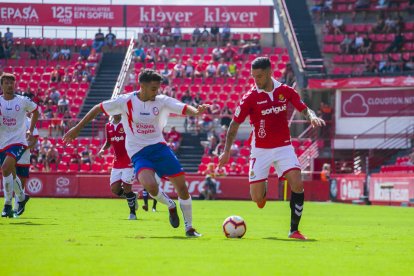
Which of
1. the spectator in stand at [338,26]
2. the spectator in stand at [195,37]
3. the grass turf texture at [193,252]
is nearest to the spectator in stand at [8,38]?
the spectator in stand at [195,37]

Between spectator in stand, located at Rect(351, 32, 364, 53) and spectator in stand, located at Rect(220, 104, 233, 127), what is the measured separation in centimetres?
674

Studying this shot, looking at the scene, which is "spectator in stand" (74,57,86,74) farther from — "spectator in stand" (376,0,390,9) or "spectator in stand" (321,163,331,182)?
"spectator in stand" (321,163,331,182)

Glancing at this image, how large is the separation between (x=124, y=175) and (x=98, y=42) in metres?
39.1

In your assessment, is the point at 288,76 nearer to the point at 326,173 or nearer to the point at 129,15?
the point at 326,173

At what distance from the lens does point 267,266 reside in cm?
1002

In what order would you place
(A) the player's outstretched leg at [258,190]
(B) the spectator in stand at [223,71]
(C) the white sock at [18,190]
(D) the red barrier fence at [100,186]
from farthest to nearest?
1. (B) the spectator in stand at [223,71]
2. (D) the red barrier fence at [100,186]
3. (C) the white sock at [18,190]
4. (A) the player's outstretched leg at [258,190]

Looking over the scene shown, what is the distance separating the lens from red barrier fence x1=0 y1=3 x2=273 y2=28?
204ft

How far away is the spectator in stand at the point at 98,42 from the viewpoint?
197ft

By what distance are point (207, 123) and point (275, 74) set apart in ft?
17.5

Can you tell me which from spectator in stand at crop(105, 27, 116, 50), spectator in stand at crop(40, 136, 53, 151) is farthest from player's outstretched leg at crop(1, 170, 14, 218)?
spectator in stand at crop(105, 27, 116, 50)

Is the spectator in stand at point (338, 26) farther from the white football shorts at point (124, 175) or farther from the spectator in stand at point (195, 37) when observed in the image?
the white football shorts at point (124, 175)

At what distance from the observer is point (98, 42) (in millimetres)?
60344

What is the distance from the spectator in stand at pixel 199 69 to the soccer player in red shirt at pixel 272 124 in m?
39.5

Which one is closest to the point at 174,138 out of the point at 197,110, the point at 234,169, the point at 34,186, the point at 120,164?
the point at 234,169
